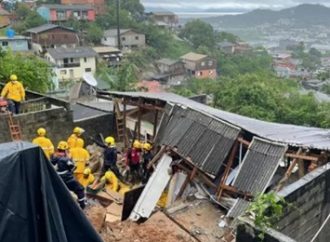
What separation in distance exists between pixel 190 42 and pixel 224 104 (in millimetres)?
52604

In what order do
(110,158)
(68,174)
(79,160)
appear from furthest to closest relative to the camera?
(110,158), (79,160), (68,174)

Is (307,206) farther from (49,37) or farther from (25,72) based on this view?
(49,37)

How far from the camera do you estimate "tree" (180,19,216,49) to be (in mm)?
82375

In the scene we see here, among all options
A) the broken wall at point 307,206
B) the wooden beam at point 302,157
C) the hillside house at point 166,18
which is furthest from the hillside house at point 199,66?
the broken wall at point 307,206

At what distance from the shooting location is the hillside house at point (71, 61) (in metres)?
50.5

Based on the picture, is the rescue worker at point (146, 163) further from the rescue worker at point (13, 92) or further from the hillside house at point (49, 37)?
the hillside house at point (49, 37)

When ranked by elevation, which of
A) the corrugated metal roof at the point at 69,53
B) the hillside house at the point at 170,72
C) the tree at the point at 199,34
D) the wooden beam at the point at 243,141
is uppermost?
the wooden beam at the point at 243,141

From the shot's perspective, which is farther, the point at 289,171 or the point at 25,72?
the point at 25,72

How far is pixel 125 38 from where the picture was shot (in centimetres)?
6669

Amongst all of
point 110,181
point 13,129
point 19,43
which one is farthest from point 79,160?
point 19,43

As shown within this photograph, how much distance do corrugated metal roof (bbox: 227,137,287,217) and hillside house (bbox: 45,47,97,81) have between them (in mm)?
43753

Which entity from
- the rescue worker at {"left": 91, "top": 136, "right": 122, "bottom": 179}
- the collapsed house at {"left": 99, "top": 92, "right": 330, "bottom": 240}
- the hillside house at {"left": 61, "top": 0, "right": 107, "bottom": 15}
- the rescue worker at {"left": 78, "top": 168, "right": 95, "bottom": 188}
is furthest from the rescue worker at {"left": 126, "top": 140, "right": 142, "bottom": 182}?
the hillside house at {"left": 61, "top": 0, "right": 107, "bottom": 15}

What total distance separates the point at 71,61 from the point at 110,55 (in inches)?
326

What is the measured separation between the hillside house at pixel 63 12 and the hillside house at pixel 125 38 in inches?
182
